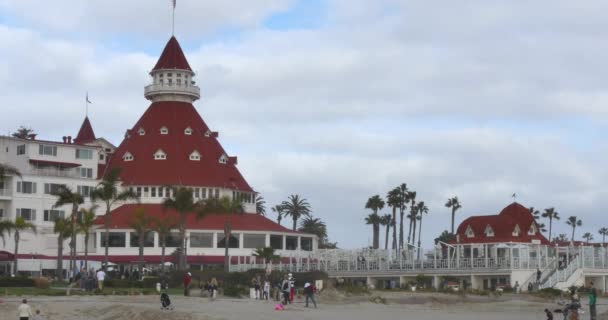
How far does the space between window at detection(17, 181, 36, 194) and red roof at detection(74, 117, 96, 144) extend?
633 inches

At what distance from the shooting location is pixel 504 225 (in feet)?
296

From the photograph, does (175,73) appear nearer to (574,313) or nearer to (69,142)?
(69,142)

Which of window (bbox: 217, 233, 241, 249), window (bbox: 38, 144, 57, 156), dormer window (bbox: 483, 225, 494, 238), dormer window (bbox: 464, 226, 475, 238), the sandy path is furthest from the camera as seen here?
window (bbox: 38, 144, 57, 156)

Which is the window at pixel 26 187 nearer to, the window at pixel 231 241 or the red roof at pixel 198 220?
the red roof at pixel 198 220

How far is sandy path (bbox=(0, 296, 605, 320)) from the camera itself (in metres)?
43.6

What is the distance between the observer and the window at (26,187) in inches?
3733

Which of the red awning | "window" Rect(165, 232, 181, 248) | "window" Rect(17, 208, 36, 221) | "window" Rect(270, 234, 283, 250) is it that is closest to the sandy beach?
"window" Rect(270, 234, 283, 250)

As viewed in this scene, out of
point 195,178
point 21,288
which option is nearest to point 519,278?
point 21,288

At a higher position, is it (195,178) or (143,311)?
(195,178)

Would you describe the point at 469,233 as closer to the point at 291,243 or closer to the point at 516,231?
the point at 516,231

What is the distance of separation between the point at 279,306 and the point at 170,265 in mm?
40630

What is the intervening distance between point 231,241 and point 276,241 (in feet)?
15.2

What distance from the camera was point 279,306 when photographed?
157ft

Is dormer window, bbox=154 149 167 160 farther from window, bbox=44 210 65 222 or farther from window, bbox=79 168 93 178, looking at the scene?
window, bbox=44 210 65 222
